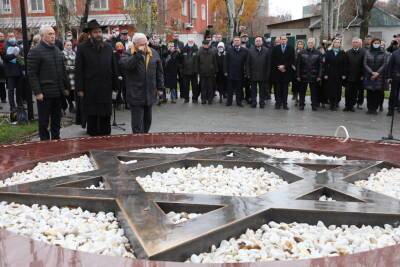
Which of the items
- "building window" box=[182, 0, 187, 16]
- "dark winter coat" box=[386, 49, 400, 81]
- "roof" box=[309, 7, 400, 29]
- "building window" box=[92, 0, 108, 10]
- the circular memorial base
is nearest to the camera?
the circular memorial base

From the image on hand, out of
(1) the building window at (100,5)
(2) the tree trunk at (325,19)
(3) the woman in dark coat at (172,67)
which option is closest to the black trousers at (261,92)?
(3) the woman in dark coat at (172,67)

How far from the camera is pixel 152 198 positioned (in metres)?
3.88

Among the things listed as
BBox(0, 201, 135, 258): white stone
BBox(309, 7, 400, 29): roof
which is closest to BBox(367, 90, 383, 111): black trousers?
BBox(0, 201, 135, 258): white stone

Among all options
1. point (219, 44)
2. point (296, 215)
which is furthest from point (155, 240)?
point (219, 44)

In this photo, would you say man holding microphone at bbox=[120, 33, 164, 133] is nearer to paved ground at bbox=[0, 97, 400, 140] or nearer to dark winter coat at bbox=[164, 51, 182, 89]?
paved ground at bbox=[0, 97, 400, 140]

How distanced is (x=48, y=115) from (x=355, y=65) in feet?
26.2

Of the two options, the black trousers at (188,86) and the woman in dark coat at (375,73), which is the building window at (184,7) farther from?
the woman in dark coat at (375,73)

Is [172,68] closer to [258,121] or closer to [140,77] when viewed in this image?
[258,121]

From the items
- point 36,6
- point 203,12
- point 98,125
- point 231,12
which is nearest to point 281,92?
point 98,125

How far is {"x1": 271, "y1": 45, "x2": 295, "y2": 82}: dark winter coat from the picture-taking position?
12.4 metres

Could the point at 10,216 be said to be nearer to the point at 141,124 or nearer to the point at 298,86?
the point at 141,124

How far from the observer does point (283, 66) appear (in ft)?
40.1

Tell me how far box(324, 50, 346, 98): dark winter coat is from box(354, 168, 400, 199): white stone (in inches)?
294

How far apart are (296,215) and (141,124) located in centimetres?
425
